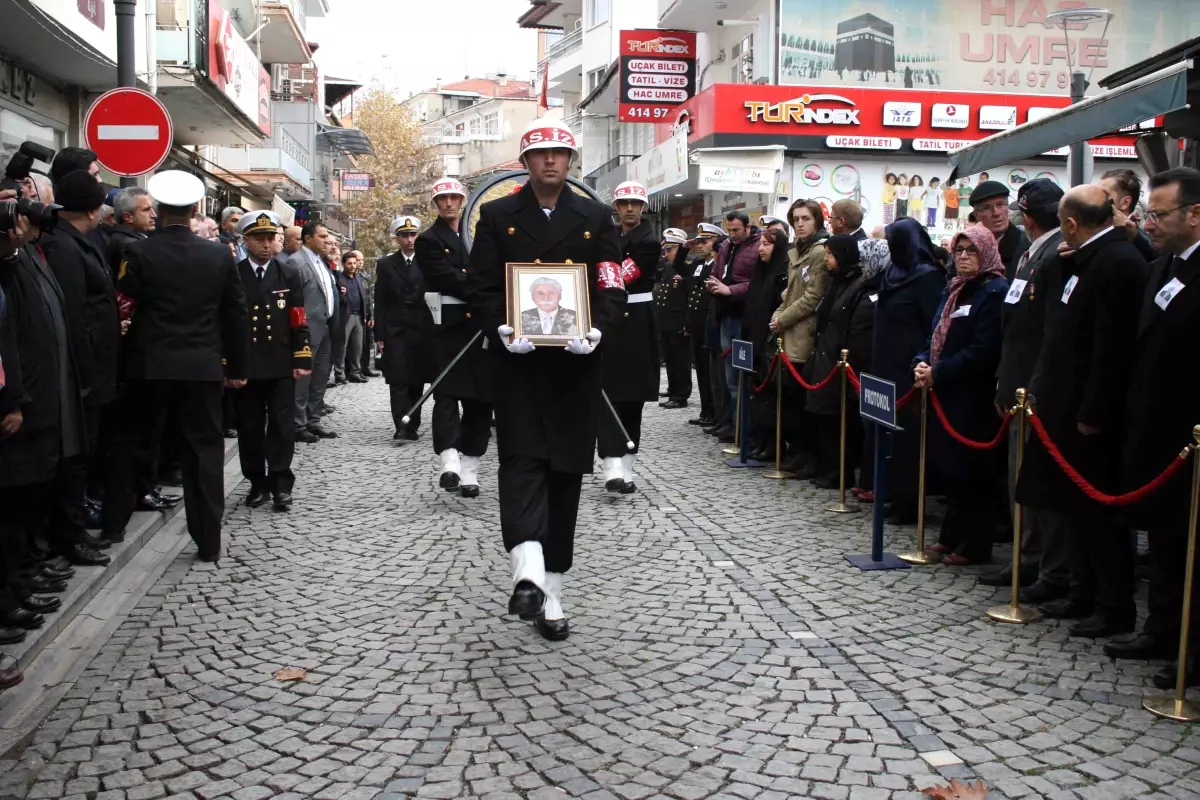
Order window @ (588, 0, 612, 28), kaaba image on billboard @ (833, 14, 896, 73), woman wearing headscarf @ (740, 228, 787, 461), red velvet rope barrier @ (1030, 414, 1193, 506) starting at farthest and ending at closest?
window @ (588, 0, 612, 28) < kaaba image on billboard @ (833, 14, 896, 73) < woman wearing headscarf @ (740, 228, 787, 461) < red velvet rope barrier @ (1030, 414, 1193, 506)

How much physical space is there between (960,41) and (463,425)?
23300 millimetres

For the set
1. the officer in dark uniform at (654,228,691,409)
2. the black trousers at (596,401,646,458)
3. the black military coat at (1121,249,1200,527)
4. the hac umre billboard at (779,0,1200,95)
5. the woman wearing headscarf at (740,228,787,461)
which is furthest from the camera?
the hac umre billboard at (779,0,1200,95)

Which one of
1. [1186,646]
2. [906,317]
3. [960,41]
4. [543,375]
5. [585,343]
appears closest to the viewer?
[1186,646]

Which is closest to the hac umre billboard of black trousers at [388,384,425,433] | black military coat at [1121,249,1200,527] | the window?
black trousers at [388,384,425,433]

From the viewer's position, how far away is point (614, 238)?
225 inches

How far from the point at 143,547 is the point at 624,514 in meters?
3.20

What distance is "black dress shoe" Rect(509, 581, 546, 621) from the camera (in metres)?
5.44

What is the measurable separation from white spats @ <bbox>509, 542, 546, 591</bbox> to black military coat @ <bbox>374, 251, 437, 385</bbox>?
5.46m

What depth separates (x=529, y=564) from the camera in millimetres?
5473

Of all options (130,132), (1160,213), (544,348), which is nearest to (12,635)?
(544,348)

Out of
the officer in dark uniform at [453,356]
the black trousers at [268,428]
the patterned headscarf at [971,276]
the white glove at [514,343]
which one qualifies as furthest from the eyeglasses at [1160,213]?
the black trousers at [268,428]

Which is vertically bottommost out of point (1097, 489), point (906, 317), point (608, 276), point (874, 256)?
point (1097, 489)

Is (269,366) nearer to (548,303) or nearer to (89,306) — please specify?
(89,306)

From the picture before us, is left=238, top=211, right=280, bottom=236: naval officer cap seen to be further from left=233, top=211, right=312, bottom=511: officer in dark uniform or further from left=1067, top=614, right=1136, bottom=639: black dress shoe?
left=1067, top=614, right=1136, bottom=639: black dress shoe
